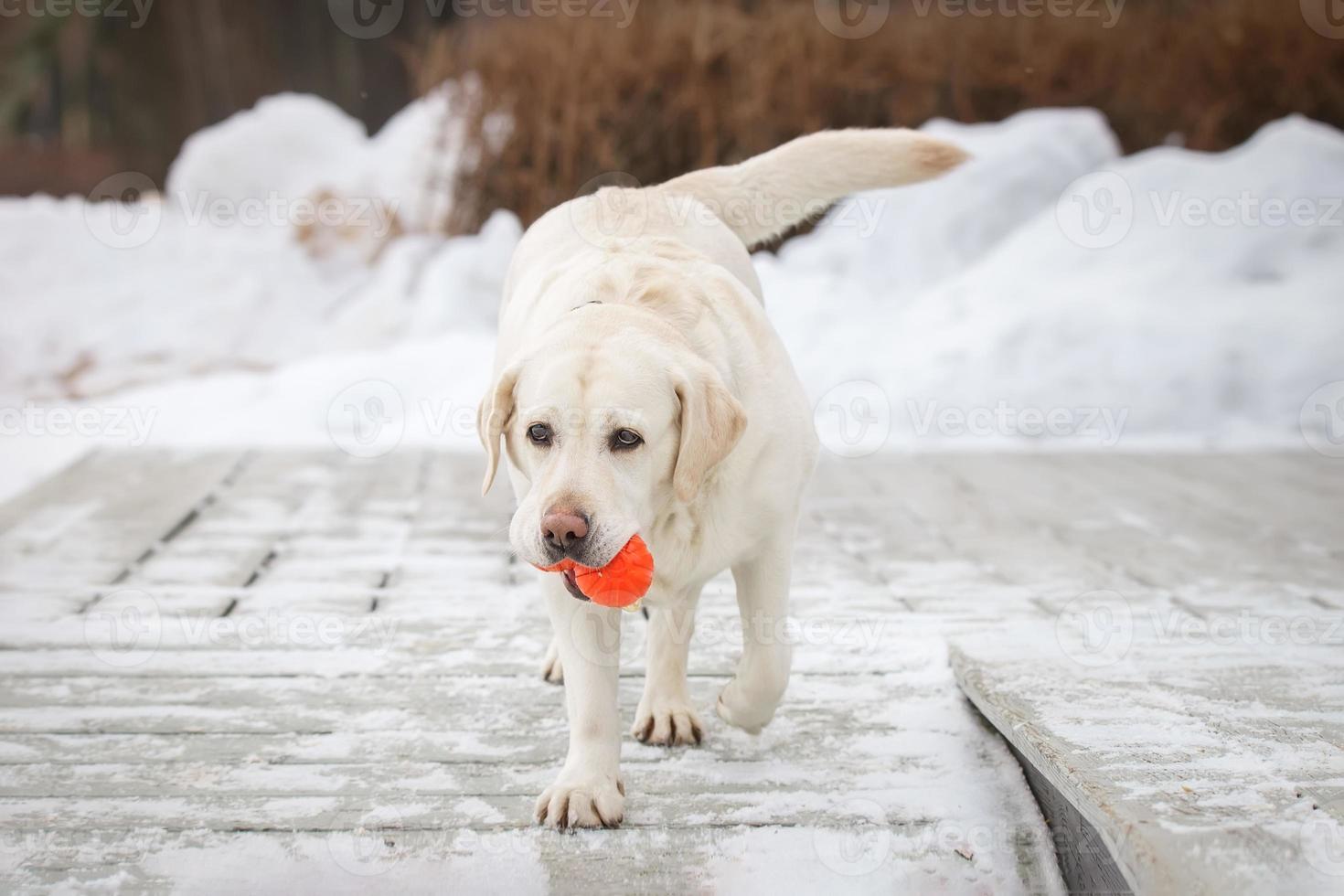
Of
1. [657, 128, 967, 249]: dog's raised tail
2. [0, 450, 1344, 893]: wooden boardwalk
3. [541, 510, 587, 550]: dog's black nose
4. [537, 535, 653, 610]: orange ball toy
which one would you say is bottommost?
[0, 450, 1344, 893]: wooden boardwalk

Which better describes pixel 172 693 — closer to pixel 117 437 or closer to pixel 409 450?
pixel 409 450

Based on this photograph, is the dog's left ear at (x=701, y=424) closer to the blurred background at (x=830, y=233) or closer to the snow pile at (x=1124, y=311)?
the blurred background at (x=830, y=233)

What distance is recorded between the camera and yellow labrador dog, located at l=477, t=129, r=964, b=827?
225 centimetres

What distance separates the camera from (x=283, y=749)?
270 cm

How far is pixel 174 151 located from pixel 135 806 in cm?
1126

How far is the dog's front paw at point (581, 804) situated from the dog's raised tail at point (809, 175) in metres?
1.52

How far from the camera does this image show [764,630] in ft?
8.60

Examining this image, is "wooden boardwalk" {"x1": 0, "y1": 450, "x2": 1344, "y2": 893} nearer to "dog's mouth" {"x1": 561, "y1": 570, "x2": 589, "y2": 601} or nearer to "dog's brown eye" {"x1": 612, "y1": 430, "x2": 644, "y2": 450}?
"dog's mouth" {"x1": 561, "y1": 570, "x2": 589, "y2": 601}

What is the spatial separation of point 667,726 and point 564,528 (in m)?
0.81

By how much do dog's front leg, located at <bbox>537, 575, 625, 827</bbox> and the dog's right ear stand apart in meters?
0.27

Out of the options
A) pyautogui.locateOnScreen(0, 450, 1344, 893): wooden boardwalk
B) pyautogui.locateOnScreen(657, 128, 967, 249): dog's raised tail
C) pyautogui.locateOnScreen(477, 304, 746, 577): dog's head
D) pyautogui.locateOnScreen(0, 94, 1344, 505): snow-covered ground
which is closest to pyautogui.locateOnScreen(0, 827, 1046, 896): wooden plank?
pyautogui.locateOnScreen(0, 450, 1344, 893): wooden boardwalk

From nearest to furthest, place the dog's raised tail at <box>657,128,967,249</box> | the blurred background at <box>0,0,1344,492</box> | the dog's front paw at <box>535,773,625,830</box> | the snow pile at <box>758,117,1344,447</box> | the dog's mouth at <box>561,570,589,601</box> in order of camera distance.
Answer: the dog's mouth at <box>561,570,589,601</box> < the dog's front paw at <box>535,773,625,830</box> < the dog's raised tail at <box>657,128,967,249</box> < the snow pile at <box>758,117,1344,447</box> < the blurred background at <box>0,0,1344,492</box>

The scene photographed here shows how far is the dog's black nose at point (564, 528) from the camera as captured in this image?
2135 millimetres

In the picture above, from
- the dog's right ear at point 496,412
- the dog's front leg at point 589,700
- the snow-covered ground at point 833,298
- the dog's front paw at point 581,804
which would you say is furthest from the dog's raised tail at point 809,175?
the snow-covered ground at point 833,298
